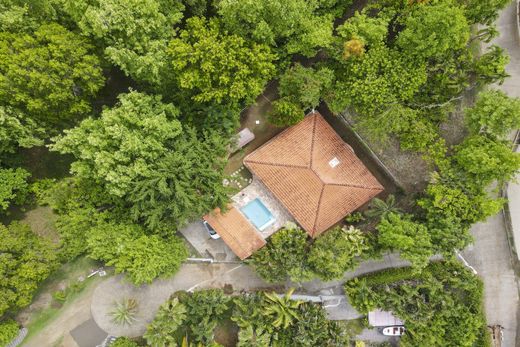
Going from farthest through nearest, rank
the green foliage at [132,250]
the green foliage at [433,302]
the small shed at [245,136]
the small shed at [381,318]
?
the small shed at [245,136]
the small shed at [381,318]
the green foliage at [433,302]
the green foliage at [132,250]

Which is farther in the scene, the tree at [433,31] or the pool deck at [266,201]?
the pool deck at [266,201]

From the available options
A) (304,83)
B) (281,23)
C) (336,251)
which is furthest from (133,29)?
(336,251)

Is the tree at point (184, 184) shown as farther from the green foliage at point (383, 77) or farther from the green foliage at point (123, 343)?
the green foliage at point (383, 77)

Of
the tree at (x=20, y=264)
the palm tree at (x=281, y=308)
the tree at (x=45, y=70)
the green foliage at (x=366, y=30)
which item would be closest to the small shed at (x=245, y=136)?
the green foliage at (x=366, y=30)

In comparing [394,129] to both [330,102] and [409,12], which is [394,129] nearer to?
[330,102]

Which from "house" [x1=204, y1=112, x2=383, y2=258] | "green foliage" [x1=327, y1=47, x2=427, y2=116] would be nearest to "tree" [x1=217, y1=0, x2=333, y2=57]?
"green foliage" [x1=327, y1=47, x2=427, y2=116]

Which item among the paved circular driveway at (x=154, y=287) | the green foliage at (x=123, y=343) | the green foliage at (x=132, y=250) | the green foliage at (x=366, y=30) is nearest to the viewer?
the green foliage at (x=366, y=30)
